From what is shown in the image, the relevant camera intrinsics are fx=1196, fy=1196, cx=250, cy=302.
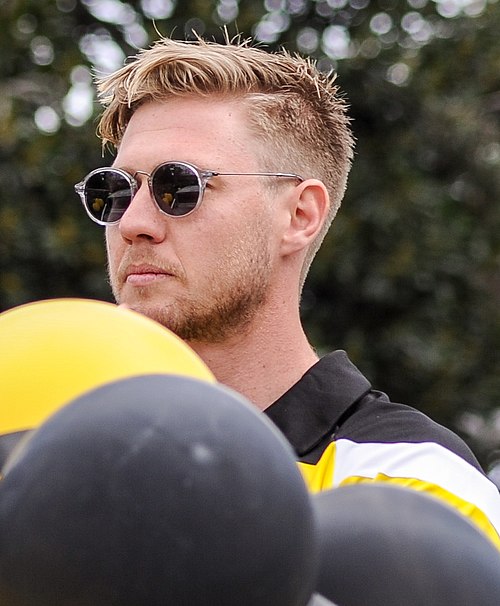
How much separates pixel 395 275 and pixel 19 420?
17.7 feet

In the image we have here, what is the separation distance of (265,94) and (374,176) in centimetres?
415

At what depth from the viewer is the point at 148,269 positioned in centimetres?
257

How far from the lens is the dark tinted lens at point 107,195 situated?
2.67 meters

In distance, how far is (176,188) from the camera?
8.43 feet

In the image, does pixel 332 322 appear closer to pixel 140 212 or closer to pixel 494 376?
pixel 494 376

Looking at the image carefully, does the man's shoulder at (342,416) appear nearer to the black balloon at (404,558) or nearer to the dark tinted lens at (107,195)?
the dark tinted lens at (107,195)

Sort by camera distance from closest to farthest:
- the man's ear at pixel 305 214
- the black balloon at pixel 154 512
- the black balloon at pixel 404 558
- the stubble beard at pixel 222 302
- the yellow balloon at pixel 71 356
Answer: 1. the black balloon at pixel 154 512
2. the black balloon at pixel 404 558
3. the yellow balloon at pixel 71 356
4. the stubble beard at pixel 222 302
5. the man's ear at pixel 305 214

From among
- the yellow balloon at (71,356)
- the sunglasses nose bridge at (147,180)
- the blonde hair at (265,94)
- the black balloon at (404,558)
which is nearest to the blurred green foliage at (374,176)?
the blonde hair at (265,94)

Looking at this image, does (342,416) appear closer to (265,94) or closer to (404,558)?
(265,94)

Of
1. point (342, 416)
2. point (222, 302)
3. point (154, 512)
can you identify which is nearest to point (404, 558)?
point (154, 512)

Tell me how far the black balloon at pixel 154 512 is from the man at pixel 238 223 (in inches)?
39.3

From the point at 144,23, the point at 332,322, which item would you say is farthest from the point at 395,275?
the point at 144,23

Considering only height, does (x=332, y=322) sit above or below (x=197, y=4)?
below

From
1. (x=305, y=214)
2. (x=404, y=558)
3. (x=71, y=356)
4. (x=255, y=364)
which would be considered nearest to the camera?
(x=404, y=558)
